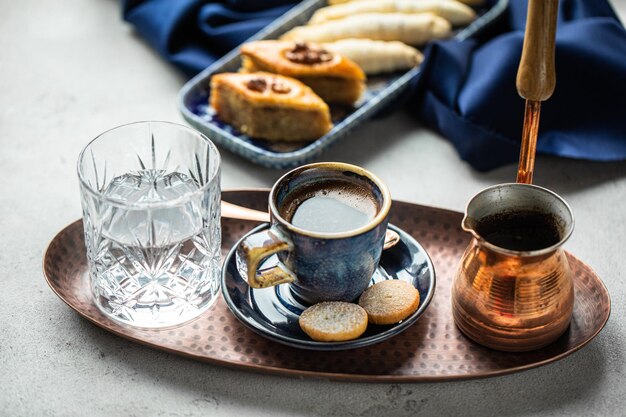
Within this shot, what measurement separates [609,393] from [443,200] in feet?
1.36

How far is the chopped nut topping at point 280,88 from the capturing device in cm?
127

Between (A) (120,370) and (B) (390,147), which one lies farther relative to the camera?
(B) (390,147)

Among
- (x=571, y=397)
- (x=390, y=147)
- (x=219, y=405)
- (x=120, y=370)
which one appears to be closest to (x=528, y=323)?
(x=571, y=397)

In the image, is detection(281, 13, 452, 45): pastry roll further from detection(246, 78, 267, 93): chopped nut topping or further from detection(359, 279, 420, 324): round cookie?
detection(359, 279, 420, 324): round cookie

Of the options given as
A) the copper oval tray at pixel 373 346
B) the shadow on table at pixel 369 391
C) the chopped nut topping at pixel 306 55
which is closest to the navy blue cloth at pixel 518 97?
the chopped nut topping at pixel 306 55

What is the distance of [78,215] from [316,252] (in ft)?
1.50

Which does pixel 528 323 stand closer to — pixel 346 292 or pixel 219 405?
pixel 346 292

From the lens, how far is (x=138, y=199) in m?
0.97

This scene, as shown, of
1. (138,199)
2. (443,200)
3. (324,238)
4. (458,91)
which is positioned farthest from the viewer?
(458,91)

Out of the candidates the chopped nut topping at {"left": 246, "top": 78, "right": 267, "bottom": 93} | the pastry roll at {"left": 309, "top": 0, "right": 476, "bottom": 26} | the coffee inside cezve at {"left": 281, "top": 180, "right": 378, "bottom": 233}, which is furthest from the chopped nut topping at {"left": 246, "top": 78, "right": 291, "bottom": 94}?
the coffee inside cezve at {"left": 281, "top": 180, "right": 378, "bottom": 233}

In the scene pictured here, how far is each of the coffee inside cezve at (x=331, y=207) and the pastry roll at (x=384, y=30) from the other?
1.94 feet

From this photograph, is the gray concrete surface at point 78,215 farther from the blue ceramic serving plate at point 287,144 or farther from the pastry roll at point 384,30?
the pastry roll at point 384,30

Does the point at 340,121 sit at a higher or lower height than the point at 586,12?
lower

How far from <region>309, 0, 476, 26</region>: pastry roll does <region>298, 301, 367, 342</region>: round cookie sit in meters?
0.77
